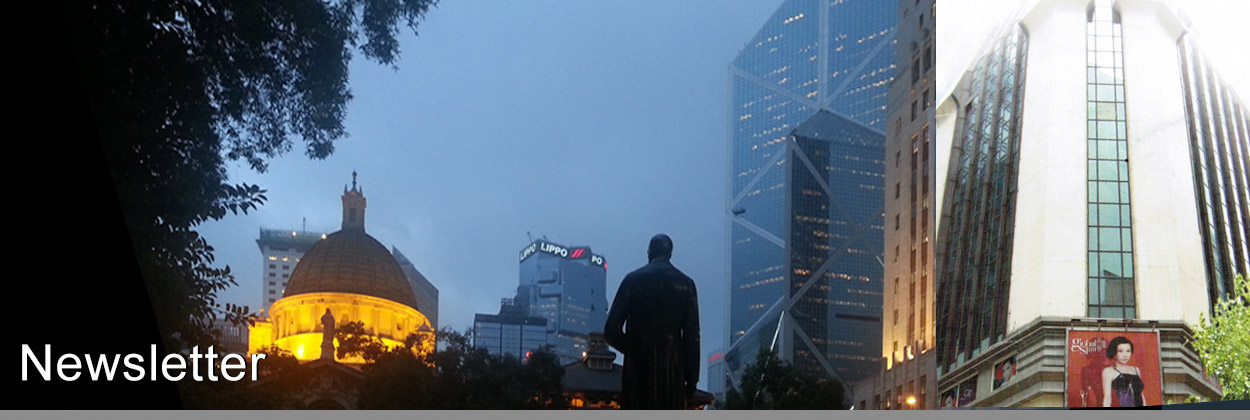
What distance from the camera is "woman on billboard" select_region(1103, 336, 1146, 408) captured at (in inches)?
685

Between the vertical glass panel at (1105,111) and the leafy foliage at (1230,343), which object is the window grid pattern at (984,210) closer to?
the vertical glass panel at (1105,111)

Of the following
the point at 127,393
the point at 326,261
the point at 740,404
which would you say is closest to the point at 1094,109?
the point at 740,404

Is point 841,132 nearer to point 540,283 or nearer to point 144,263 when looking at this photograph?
point 540,283

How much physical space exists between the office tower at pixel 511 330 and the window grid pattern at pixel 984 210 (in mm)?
8644

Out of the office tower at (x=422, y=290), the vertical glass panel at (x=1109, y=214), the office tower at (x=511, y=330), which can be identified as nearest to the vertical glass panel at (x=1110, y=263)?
the vertical glass panel at (x=1109, y=214)

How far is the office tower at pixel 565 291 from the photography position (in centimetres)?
2775

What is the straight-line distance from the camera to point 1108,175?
64.3 feet

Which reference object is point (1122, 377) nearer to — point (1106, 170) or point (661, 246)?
point (1106, 170)

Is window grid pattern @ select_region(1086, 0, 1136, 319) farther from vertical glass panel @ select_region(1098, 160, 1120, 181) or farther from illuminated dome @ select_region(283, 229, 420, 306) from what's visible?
illuminated dome @ select_region(283, 229, 420, 306)

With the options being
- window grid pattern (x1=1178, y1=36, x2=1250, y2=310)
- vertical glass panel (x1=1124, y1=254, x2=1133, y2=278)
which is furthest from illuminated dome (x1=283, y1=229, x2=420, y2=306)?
window grid pattern (x1=1178, y1=36, x2=1250, y2=310)

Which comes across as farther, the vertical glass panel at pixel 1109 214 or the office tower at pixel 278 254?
the office tower at pixel 278 254

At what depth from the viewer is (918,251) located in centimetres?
2841

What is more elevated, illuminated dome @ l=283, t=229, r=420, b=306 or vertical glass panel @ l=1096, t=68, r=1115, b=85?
vertical glass panel @ l=1096, t=68, r=1115, b=85

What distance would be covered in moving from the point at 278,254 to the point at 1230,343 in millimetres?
17847
